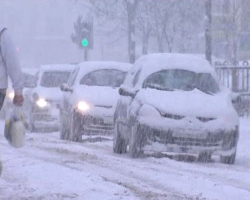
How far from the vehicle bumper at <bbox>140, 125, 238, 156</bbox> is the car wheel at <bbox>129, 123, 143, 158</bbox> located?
0.06 meters

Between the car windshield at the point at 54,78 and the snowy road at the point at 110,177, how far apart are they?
8.21 meters

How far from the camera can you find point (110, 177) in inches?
373

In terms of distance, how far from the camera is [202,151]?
39.5 ft

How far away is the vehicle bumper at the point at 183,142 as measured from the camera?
1200cm

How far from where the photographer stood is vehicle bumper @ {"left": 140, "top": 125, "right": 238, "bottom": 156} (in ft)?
39.4

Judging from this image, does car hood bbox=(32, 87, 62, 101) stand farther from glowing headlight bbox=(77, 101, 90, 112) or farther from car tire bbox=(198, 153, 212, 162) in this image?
car tire bbox=(198, 153, 212, 162)

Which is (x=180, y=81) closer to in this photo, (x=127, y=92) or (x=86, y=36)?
(x=127, y=92)

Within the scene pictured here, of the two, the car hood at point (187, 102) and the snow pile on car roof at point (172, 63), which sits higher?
the snow pile on car roof at point (172, 63)

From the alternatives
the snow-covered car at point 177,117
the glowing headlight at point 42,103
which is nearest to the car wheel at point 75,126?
the snow-covered car at point 177,117

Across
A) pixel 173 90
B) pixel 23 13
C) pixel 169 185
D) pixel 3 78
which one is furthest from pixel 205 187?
pixel 23 13

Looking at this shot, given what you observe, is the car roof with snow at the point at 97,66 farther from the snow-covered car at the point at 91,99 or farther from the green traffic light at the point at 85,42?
the green traffic light at the point at 85,42

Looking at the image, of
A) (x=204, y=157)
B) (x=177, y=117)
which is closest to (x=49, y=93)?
(x=204, y=157)

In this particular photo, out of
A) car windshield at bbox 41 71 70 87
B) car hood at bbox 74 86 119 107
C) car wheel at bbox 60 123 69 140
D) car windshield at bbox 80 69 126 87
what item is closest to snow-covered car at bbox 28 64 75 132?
car windshield at bbox 41 71 70 87

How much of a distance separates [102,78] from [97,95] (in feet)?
3.32
